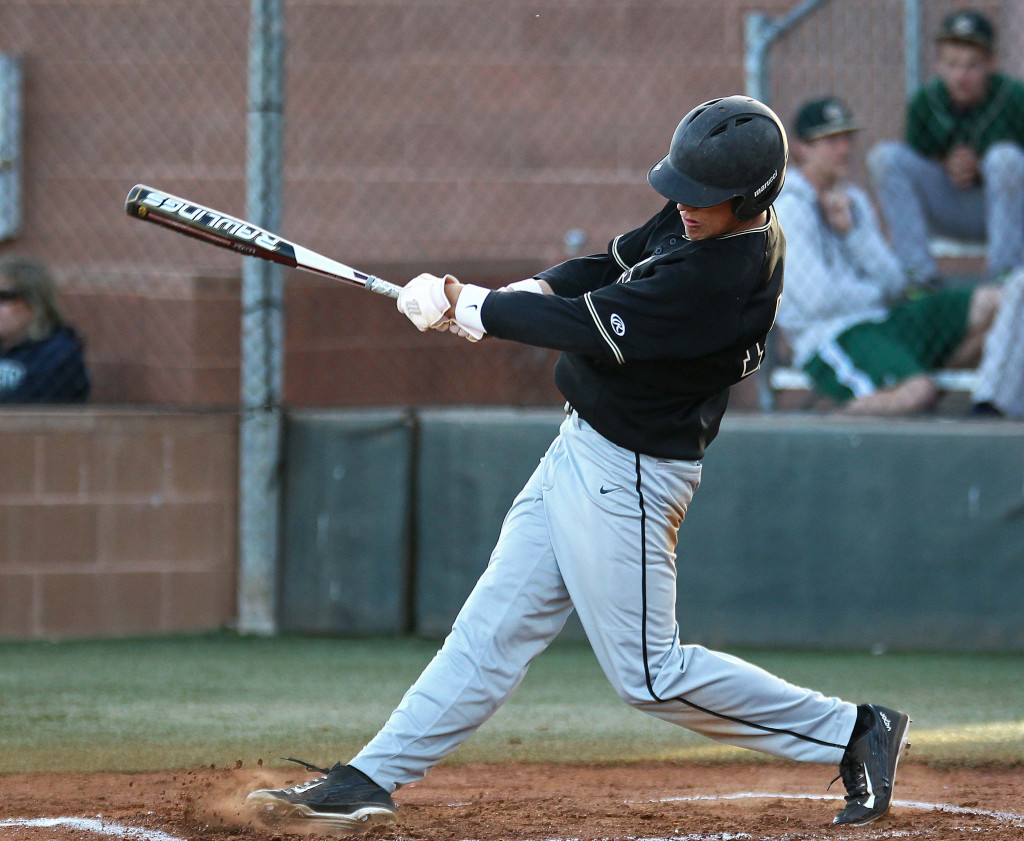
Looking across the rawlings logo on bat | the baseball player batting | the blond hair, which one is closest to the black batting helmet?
the baseball player batting

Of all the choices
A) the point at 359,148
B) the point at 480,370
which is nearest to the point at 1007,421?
the point at 480,370

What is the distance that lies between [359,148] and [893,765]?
555cm

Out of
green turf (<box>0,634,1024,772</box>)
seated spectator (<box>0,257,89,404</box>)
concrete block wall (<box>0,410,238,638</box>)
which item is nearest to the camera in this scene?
green turf (<box>0,634,1024,772</box>)

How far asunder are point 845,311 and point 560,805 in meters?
3.31

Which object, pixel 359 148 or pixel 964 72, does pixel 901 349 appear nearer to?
pixel 964 72

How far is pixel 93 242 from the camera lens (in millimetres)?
7816

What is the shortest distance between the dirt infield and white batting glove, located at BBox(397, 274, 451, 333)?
44.8 inches

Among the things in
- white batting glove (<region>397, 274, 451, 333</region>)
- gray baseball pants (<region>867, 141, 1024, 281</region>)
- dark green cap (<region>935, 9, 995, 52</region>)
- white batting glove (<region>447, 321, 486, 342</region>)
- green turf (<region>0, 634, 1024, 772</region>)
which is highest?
dark green cap (<region>935, 9, 995, 52</region>)

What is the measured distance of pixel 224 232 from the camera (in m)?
3.33

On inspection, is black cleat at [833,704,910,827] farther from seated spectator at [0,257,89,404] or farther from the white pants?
seated spectator at [0,257,89,404]

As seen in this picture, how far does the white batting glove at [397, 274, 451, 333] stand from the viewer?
116 inches

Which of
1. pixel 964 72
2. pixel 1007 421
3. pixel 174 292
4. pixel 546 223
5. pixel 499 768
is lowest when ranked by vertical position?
Result: pixel 499 768

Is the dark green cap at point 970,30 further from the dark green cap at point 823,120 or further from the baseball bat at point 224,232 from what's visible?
the baseball bat at point 224,232

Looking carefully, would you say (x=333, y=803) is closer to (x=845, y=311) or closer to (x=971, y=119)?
(x=845, y=311)
